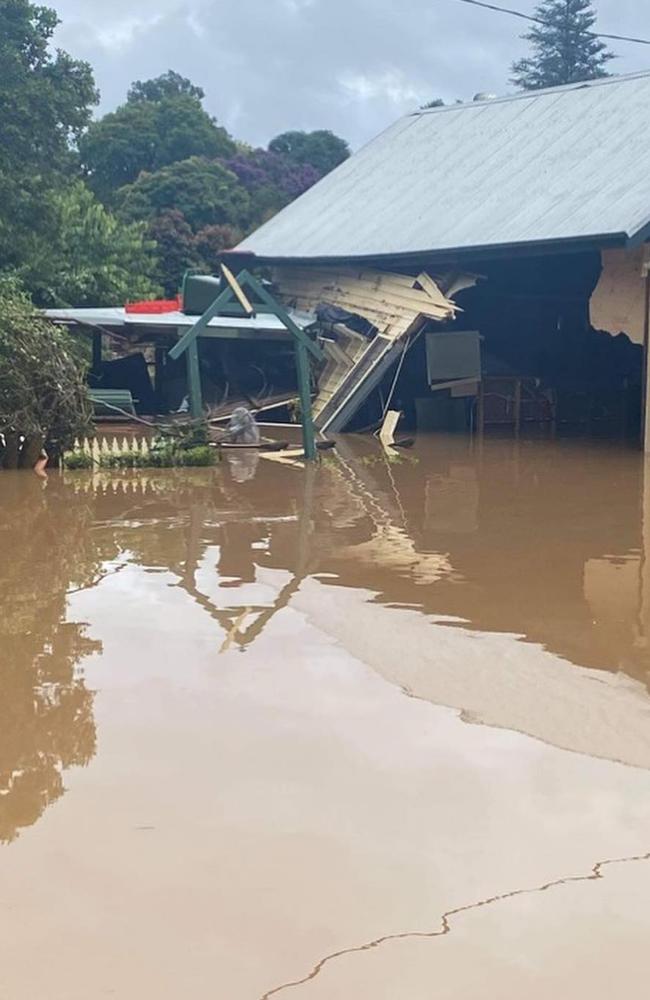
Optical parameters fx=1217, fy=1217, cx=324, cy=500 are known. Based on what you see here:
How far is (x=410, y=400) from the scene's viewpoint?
22.5m

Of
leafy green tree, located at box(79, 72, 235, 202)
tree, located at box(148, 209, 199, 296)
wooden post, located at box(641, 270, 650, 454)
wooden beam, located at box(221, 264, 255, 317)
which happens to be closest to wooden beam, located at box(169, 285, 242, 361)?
wooden beam, located at box(221, 264, 255, 317)

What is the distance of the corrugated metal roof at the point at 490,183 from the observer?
18016mm

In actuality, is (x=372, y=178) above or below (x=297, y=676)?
above

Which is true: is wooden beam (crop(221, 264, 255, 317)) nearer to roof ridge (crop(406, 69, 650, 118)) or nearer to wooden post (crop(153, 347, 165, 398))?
wooden post (crop(153, 347, 165, 398))

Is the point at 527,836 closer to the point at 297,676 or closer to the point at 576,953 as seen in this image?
the point at 576,953

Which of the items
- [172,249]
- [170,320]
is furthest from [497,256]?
[172,249]

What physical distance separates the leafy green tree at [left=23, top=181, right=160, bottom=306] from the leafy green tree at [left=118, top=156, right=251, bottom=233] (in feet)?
25.3

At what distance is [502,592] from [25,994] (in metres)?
Answer: 5.24

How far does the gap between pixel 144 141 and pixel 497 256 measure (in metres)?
32.7

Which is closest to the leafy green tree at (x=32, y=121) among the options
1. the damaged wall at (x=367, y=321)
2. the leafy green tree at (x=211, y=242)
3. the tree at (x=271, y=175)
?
the damaged wall at (x=367, y=321)

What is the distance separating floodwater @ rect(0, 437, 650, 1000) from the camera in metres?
3.52

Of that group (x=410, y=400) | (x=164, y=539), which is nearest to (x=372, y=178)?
(x=410, y=400)

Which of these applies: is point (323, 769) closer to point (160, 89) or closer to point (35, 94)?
point (35, 94)

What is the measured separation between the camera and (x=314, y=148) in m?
56.4
